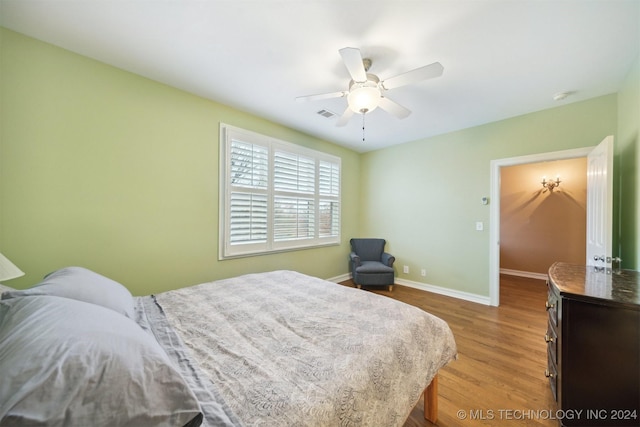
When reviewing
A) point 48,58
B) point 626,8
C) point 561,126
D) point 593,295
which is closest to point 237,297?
point 593,295

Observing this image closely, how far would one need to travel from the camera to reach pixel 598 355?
1242 millimetres

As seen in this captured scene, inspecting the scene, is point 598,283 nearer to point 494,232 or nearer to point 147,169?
point 494,232

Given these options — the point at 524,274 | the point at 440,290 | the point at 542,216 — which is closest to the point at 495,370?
the point at 440,290

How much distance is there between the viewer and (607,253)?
2.03 meters

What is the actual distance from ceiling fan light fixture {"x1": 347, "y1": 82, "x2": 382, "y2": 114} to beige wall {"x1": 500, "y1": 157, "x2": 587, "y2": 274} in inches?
194

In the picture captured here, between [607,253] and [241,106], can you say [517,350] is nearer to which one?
[607,253]

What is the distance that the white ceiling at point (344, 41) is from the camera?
1548 millimetres

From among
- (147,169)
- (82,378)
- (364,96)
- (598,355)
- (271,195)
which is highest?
(364,96)

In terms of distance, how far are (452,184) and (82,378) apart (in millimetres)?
4276

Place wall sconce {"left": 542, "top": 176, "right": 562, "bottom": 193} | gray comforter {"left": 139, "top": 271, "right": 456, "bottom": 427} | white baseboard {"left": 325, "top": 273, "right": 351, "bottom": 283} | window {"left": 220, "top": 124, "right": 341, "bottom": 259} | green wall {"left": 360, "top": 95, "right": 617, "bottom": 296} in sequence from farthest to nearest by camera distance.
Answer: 1. wall sconce {"left": 542, "top": 176, "right": 562, "bottom": 193}
2. white baseboard {"left": 325, "top": 273, "right": 351, "bottom": 283}
3. window {"left": 220, "top": 124, "right": 341, "bottom": 259}
4. green wall {"left": 360, "top": 95, "right": 617, "bottom": 296}
5. gray comforter {"left": 139, "top": 271, "right": 456, "bottom": 427}

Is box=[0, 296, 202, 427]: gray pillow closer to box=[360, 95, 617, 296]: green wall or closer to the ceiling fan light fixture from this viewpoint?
the ceiling fan light fixture

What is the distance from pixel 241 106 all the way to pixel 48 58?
1602 mm

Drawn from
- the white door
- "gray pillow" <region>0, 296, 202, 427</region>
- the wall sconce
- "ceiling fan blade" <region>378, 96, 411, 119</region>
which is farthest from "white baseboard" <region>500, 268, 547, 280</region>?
"gray pillow" <region>0, 296, 202, 427</region>

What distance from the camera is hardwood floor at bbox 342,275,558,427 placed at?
60.8 inches
